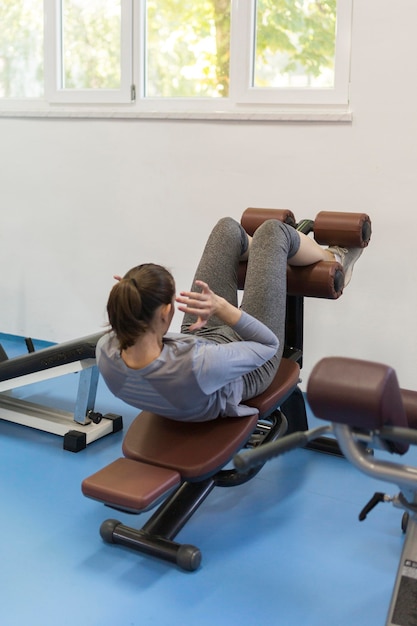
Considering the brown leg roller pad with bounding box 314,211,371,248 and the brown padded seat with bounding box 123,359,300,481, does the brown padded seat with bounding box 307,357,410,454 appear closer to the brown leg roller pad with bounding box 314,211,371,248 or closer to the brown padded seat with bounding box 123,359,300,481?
the brown padded seat with bounding box 123,359,300,481

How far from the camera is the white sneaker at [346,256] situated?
7.53 feet

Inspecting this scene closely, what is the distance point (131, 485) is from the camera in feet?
5.34

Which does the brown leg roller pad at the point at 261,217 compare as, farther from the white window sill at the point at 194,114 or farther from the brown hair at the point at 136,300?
the brown hair at the point at 136,300

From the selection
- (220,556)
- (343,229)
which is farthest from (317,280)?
(220,556)

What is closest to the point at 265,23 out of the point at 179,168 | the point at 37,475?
the point at 179,168

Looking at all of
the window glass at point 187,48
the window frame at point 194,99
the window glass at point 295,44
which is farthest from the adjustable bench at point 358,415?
the window glass at point 187,48

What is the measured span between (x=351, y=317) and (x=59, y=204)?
1.52m

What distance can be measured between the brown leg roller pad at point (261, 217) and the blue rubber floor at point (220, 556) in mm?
780

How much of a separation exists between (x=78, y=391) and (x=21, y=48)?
6.31 ft

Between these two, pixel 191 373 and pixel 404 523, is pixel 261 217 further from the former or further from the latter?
pixel 404 523

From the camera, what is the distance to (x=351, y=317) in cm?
279

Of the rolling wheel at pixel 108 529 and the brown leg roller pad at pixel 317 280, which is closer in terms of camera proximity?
the rolling wheel at pixel 108 529

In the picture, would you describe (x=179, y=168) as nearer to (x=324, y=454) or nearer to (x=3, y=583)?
(x=324, y=454)

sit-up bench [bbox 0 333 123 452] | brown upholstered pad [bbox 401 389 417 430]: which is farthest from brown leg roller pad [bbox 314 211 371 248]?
sit-up bench [bbox 0 333 123 452]
